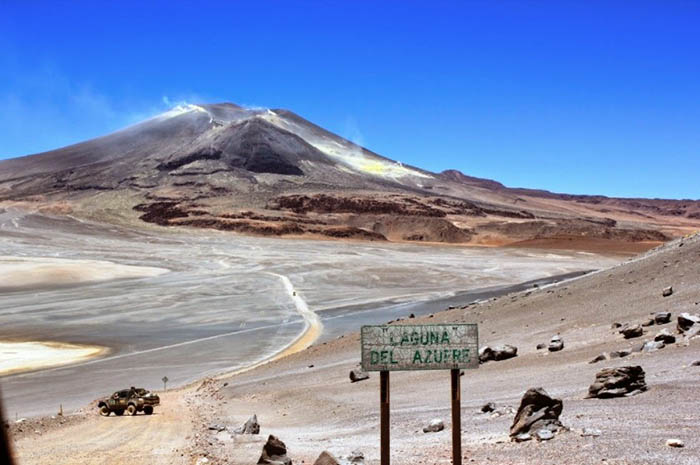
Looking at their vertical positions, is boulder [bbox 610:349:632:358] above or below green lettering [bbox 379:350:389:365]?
below

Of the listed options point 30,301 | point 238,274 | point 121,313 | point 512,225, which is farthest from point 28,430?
point 512,225

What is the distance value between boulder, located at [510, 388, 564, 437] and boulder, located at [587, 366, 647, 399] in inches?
67.4

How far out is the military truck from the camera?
15086mm

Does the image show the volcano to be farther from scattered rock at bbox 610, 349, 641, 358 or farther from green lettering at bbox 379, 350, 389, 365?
green lettering at bbox 379, 350, 389, 365

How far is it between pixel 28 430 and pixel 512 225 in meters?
98.8

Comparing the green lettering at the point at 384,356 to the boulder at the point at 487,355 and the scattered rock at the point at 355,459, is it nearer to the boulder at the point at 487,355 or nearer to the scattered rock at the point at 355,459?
the scattered rock at the point at 355,459

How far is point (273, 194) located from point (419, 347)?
372ft

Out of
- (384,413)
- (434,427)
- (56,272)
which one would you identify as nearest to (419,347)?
(384,413)

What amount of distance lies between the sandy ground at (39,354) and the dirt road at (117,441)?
431 inches

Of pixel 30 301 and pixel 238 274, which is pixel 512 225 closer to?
pixel 238 274

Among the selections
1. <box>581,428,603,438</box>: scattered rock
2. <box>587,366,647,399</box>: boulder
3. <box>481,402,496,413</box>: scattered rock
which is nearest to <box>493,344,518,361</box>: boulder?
<box>481,402,496,413</box>: scattered rock

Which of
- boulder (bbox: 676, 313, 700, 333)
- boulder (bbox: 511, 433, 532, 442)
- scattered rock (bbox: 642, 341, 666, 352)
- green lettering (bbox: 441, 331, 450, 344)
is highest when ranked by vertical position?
green lettering (bbox: 441, 331, 450, 344)

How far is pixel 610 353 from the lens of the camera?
1355cm

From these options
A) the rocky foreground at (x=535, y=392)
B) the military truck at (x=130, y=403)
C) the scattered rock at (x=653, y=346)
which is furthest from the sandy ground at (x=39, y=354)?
the scattered rock at (x=653, y=346)
